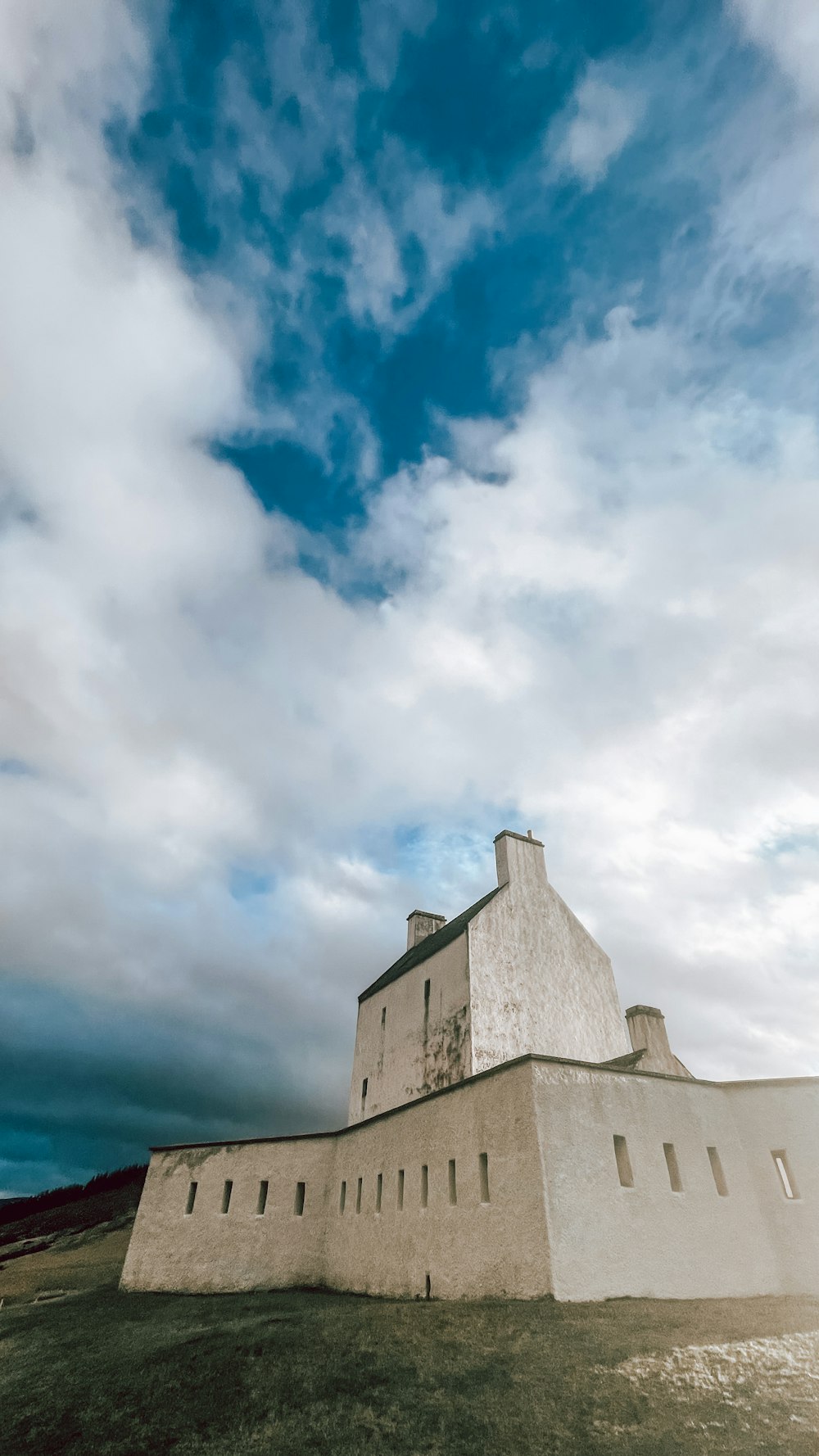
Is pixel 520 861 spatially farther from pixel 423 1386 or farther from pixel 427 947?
pixel 423 1386

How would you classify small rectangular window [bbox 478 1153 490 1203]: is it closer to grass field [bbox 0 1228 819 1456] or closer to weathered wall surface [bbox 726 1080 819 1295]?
grass field [bbox 0 1228 819 1456]

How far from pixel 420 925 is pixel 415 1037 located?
8.98 meters

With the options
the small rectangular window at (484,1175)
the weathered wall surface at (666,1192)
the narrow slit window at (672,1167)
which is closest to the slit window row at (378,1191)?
the small rectangular window at (484,1175)

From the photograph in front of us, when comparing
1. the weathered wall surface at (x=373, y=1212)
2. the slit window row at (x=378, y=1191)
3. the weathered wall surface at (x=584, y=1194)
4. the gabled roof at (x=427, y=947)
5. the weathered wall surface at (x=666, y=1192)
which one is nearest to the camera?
the weathered wall surface at (x=666, y=1192)

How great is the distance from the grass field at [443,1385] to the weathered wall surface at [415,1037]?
402 inches

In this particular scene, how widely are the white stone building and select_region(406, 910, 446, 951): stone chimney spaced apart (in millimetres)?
6393

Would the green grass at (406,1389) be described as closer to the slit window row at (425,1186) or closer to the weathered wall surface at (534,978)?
the slit window row at (425,1186)

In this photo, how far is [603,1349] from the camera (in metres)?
10.1

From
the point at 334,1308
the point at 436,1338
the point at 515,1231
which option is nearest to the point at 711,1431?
the point at 436,1338

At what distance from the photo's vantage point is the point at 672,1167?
15305 mm

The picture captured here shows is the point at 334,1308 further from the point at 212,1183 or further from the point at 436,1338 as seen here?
the point at 212,1183

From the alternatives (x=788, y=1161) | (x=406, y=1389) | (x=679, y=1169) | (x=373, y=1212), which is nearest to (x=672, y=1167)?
(x=679, y=1169)

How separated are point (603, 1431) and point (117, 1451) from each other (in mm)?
6183

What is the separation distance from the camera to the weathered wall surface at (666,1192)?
13289mm
